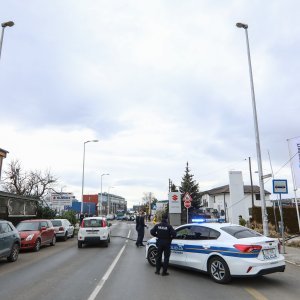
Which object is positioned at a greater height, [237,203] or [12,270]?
[237,203]

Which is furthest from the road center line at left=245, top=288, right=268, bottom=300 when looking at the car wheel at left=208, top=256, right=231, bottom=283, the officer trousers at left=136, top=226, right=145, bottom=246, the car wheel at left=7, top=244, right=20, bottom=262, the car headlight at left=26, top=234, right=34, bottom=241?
the car headlight at left=26, top=234, right=34, bottom=241

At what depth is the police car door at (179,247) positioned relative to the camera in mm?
10703

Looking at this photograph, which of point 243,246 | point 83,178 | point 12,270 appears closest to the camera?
point 243,246

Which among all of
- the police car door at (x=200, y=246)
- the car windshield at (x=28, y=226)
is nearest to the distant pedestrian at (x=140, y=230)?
the car windshield at (x=28, y=226)

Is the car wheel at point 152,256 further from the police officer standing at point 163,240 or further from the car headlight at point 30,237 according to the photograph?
the car headlight at point 30,237

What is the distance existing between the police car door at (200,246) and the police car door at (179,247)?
0.25m

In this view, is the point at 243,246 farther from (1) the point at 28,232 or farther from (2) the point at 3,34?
(2) the point at 3,34

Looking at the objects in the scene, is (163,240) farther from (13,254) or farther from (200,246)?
(13,254)

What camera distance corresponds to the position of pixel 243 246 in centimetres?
887

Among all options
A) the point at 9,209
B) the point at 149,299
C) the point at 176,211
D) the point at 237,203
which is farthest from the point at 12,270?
the point at 176,211

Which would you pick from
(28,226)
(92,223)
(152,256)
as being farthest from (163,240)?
(28,226)

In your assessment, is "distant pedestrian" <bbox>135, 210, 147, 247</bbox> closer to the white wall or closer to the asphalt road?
the asphalt road

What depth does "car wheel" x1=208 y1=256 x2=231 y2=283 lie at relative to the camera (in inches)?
355

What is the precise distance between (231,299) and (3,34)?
16614mm
